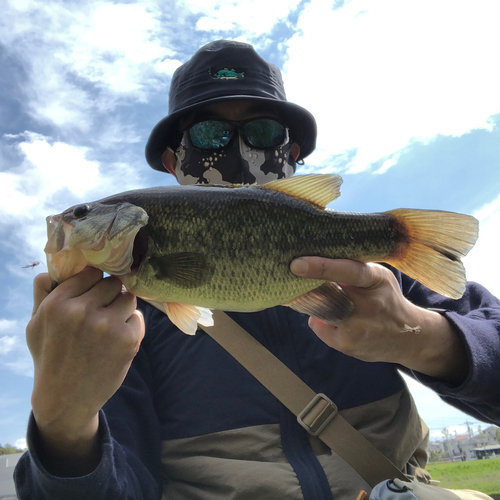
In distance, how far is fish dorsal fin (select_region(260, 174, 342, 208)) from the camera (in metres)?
1.77

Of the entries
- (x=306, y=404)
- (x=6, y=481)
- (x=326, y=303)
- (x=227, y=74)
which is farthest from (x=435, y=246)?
(x=6, y=481)

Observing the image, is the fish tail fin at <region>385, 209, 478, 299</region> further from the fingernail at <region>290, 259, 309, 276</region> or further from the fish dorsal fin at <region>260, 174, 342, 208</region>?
the fingernail at <region>290, 259, 309, 276</region>

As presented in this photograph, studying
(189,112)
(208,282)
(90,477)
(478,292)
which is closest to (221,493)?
(90,477)

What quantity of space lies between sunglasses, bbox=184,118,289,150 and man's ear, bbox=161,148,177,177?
0.45 metres

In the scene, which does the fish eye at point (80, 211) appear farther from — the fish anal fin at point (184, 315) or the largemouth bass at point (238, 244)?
the fish anal fin at point (184, 315)

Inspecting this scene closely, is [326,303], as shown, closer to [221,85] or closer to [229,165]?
[229,165]

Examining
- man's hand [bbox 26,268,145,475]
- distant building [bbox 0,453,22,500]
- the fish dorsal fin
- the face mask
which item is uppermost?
the face mask

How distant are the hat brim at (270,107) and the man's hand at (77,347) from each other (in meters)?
2.00

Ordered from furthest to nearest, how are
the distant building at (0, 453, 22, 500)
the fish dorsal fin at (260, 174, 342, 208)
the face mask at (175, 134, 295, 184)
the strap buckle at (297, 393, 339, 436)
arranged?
the distant building at (0, 453, 22, 500) < the face mask at (175, 134, 295, 184) < the strap buckle at (297, 393, 339, 436) < the fish dorsal fin at (260, 174, 342, 208)

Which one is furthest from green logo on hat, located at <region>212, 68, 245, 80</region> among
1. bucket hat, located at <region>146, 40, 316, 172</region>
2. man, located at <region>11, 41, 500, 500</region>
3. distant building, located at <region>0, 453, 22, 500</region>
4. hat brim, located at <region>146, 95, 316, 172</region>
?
distant building, located at <region>0, 453, 22, 500</region>

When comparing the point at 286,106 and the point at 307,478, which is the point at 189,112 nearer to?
the point at 286,106

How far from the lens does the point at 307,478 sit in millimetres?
1899

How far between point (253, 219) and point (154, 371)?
148 centimetres

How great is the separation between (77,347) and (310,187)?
4.14ft
